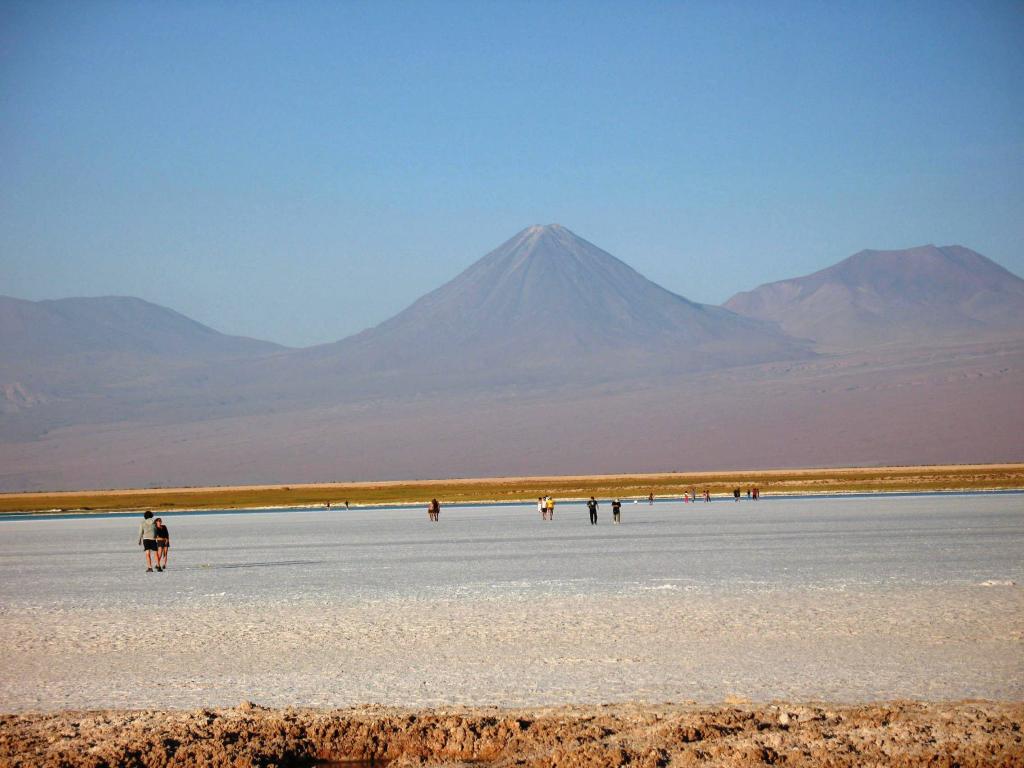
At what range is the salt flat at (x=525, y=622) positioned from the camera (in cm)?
1176

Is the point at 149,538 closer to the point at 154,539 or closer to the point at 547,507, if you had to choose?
the point at 154,539

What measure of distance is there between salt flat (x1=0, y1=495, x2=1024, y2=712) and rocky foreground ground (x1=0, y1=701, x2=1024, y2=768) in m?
0.83

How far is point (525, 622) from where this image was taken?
1600 centimetres

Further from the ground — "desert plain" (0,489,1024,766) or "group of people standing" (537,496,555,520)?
"group of people standing" (537,496,555,520)

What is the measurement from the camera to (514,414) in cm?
19588

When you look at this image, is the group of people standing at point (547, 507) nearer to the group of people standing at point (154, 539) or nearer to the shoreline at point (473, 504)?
the shoreline at point (473, 504)

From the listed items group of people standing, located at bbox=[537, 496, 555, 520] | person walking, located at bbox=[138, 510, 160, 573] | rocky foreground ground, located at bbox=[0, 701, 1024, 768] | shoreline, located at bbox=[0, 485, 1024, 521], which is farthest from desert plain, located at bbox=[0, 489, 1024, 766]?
shoreline, located at bbox=[0, 485, 1024, 521]

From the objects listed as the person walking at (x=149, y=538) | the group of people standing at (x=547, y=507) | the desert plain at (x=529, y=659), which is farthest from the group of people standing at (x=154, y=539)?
the group of people standing at (x=547, y=507)

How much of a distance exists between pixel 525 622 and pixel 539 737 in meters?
6.36

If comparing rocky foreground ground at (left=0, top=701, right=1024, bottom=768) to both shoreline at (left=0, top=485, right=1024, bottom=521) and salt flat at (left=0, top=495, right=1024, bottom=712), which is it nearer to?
salt flat at (left=0, top=495, right=1024, bottom=712)

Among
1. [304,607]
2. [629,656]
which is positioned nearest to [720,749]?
[629,656]

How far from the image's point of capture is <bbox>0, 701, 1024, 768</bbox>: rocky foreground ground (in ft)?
29.8

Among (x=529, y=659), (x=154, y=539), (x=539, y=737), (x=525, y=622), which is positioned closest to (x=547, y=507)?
(x=154, y=539)

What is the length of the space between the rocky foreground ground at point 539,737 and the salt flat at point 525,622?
0.83 metres
